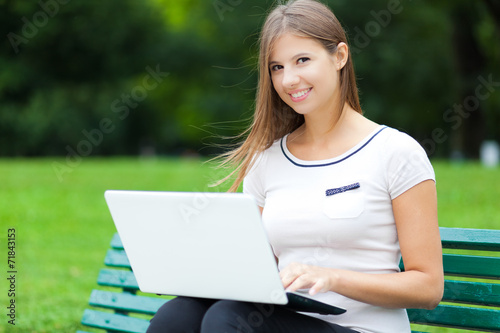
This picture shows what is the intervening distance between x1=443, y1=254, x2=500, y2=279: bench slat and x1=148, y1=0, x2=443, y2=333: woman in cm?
28

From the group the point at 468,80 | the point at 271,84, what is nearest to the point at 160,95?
the point at 468,80

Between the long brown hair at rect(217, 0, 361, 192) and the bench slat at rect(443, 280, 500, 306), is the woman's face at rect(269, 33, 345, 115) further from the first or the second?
the bench slat at rect(443, 280, 500, 306)

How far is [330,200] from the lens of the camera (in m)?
2.34

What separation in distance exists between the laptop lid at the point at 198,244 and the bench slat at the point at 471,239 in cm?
91

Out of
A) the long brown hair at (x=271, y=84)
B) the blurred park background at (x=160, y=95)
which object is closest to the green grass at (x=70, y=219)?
the blurred park background at (x=160, y=95)

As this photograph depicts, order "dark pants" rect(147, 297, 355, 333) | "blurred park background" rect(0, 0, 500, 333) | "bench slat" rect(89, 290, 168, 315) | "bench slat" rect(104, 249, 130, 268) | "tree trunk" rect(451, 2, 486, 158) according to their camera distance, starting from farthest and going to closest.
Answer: "tree trunk" rect(451, 2, 486, 158) < "blurred park background" rect(0, 0, 500, 333) < "bench slat" rect(104, 249, 130, 268) < "bench slat" rect(89, 290, 168, 315) < "dark pants" rect(147, 297, 355, 333)

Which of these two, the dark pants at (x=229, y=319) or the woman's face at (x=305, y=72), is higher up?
the woman's face at (x=305, y=72)

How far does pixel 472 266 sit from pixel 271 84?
99 centimetres

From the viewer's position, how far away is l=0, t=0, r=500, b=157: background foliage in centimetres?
2508

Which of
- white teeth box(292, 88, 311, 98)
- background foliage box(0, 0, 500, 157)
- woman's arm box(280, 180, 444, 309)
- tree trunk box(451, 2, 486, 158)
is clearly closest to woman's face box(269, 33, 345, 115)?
white teeth box(292, 88, 311, 98)

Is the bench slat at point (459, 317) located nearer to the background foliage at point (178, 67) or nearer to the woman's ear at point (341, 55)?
the woman's ear at point (341, 55)

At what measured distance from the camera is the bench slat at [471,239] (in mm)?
2420

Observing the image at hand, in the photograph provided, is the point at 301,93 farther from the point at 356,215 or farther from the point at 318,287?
the point at 318,287

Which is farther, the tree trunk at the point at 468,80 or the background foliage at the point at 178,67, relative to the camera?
the background foliage at the point at 178,67
